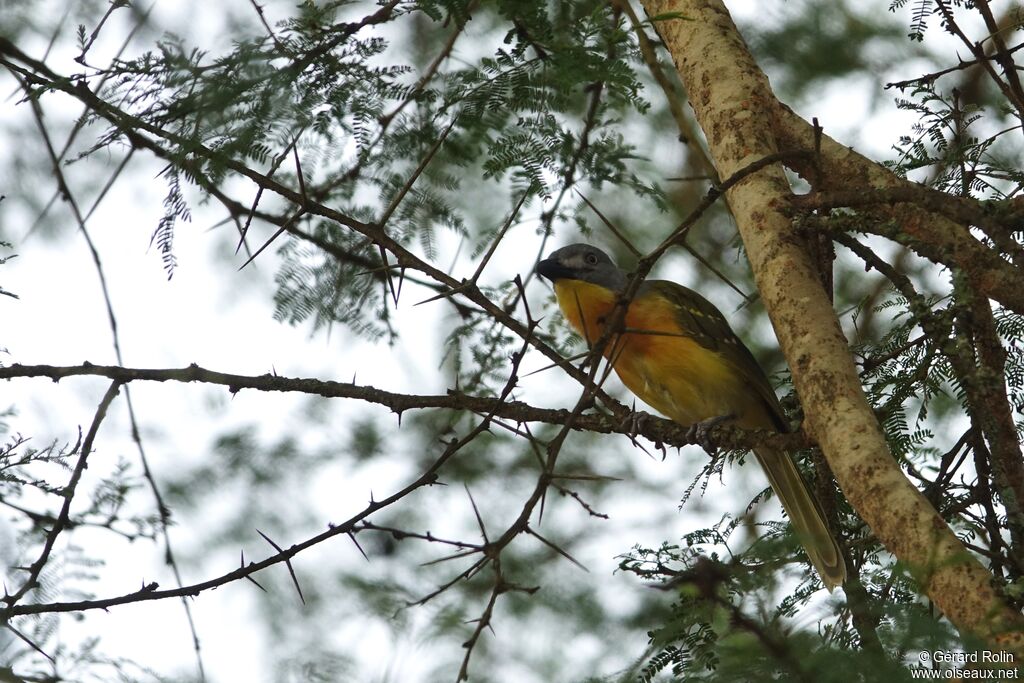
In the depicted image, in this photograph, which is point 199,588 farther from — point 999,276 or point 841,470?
point 999,276

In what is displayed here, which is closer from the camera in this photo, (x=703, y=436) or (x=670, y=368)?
(x=703, y=436)

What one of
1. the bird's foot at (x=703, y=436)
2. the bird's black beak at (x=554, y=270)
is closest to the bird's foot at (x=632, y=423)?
the bird's foot at (x=703, y=436)

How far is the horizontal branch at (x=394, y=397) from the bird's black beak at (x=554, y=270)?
181 centimetres

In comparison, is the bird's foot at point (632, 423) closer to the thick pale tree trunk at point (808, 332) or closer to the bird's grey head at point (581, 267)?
the thick pale tree trunk at point (808, 332)

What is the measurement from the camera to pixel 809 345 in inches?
136

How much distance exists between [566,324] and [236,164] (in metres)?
2.95

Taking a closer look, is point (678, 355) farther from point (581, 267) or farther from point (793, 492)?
point (793, 492)

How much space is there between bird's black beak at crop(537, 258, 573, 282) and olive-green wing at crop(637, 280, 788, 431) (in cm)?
45

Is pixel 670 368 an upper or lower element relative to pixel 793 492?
upper

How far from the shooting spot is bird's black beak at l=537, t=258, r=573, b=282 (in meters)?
6.13

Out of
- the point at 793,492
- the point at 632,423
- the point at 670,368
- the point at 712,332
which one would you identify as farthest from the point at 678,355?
the point at 632,423

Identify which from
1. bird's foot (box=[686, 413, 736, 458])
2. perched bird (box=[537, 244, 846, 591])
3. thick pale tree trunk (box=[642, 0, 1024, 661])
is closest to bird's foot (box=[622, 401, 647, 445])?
bird's foot (box=[686, 413, 736, 458])

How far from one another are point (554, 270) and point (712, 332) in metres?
0.96

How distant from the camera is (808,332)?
348 cm
